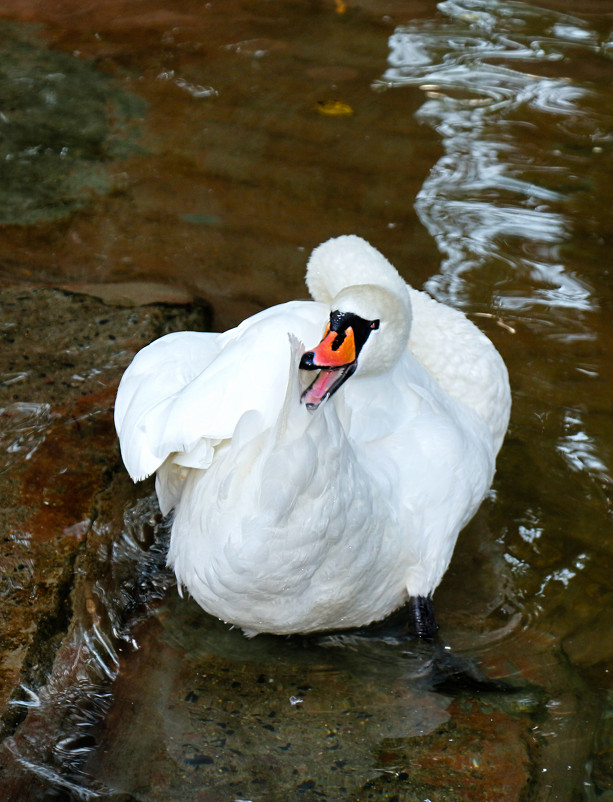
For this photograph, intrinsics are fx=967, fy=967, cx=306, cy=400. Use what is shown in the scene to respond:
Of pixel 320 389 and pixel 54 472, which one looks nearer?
pixel 320 389

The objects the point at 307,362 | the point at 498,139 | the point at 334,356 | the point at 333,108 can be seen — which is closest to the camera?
the point at 307,362

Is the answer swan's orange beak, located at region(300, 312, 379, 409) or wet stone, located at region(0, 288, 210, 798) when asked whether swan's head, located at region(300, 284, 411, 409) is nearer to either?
swan's orange beak, located at region(300, 312, 379, 409)

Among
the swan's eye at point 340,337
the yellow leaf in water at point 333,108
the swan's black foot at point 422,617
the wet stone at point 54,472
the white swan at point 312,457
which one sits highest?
the swan's eye at point 340,337

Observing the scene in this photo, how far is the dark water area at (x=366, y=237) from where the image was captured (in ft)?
8.36

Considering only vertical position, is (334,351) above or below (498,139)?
above

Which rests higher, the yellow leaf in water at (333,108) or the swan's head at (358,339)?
the swan's head at (358,339)

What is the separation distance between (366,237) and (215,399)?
102 inches

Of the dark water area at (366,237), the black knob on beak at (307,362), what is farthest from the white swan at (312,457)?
the dark water area at (366,237)

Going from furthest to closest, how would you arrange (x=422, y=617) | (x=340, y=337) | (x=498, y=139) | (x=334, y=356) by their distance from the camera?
(x=498, y=139)
(x=422, y=617)
(x=340, y=337)
(x=334, y=356)

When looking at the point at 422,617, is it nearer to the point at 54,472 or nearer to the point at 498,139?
the point at 54,472

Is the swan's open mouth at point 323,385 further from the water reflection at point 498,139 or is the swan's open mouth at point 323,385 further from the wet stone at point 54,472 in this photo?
the water reflection at point 498,139

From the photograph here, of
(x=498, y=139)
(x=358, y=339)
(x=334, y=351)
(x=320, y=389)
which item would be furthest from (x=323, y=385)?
(x=498, y=139)

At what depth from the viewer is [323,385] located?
7.38 feet

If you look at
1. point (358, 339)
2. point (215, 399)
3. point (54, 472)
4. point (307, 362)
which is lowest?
point (54, 472)
